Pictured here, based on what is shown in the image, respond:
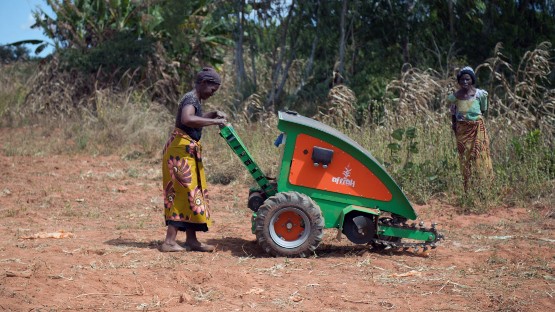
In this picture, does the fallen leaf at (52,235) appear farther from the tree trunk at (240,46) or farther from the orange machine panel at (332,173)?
the tree trunk at (240,46)

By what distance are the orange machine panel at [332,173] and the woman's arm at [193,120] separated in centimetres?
73

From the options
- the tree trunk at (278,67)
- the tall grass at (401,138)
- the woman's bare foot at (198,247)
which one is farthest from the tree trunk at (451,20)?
the woman's bare foot at (198,247)

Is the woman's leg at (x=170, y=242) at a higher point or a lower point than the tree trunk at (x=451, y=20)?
lower

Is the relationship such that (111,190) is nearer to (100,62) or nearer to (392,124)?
(392,124)

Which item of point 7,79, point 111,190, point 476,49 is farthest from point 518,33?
point 7,79

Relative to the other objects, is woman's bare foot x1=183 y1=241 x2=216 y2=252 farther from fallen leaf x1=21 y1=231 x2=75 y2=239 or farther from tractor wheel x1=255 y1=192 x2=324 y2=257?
fallen leaf x1=21 y1=231 x2=75 y2=239

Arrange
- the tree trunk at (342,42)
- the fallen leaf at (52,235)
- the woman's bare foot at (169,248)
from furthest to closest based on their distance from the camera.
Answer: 1. the tree trunk at (342,42)
2. the fallen leaf at (52,235)
3. the woman's bare foot at (169,248)

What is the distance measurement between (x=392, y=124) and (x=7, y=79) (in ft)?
33.6

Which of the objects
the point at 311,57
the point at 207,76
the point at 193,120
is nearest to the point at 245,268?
the point at 193,120

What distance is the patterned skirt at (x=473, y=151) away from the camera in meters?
9.47

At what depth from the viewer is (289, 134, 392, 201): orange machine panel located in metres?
6.86

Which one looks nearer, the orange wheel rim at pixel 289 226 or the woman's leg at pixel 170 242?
the orange wheel rim at pixel 289 226

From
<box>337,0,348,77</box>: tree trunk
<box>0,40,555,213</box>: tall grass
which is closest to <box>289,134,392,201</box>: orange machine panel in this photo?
<box>0,40,555,213</box>: tall grass

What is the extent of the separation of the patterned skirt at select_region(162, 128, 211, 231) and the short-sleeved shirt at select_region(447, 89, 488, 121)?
373 cm
